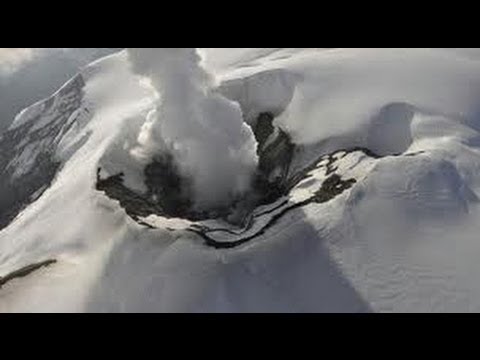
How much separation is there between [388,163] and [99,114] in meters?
40.6

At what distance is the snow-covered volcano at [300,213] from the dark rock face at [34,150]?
9.18m

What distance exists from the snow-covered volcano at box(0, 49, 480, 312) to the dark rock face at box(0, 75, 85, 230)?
361 inches

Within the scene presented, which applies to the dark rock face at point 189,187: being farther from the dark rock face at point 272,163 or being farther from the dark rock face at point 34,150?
the dark rock face at point 34,150

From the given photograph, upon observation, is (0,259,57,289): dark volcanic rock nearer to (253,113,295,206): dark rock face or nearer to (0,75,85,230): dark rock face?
(253,113,295,206): dark rock face

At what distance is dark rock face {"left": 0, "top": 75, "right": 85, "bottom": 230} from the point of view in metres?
65.8

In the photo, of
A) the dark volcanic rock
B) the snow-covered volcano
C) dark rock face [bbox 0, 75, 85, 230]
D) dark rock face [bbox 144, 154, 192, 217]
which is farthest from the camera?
dark rock face [bbox 0, 75, 85, 230]

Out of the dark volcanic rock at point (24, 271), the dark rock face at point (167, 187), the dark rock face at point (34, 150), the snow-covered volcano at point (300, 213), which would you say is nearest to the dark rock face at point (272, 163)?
the snow-covered volcano at point (300, 213)

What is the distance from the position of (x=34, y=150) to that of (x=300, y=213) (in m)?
47.3

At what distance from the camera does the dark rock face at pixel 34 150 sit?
65.8 m

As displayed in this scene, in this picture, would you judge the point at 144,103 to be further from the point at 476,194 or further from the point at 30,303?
the point at 476,194

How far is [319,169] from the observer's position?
4022 centimetres

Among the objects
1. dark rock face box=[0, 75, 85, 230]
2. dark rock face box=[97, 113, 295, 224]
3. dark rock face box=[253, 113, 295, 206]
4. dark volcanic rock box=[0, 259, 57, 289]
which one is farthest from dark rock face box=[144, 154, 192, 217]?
dark rock face box=[0, 75, 85, 230]

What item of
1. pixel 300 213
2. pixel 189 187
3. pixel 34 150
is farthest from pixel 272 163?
pixel 34 150
